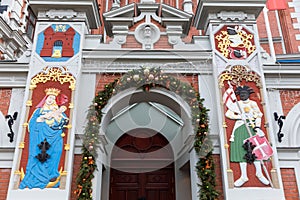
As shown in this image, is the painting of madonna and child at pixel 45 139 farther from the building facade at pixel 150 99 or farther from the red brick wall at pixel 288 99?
the red brick wall at pixel 288 99

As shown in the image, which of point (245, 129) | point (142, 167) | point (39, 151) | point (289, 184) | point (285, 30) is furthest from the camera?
point (285, 30)

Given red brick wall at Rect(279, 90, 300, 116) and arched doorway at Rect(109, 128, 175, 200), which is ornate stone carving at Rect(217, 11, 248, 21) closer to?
red brick wall at Rect(279, 90, 300, 116)

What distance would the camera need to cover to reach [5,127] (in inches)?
221

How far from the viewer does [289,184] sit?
532 cm

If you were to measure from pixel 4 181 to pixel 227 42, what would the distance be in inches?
193

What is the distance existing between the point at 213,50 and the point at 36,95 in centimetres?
352

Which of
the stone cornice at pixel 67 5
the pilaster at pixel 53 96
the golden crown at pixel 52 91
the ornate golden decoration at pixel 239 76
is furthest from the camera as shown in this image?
the stone cornice at pixel 67 5

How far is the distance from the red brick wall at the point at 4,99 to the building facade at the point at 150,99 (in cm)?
2

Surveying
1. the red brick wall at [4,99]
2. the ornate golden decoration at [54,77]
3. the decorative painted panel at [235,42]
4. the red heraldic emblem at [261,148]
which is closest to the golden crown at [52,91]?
the ornate golden decoration at [54,77]

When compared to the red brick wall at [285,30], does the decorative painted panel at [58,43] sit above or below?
below

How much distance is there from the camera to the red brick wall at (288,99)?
5.85 meters

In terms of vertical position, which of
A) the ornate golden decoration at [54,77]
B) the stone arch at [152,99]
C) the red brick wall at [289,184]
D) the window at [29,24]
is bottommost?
the red brick wall at [289,184]

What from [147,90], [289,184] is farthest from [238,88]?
[289,184]

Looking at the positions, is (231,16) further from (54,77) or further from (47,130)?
(47,130)
